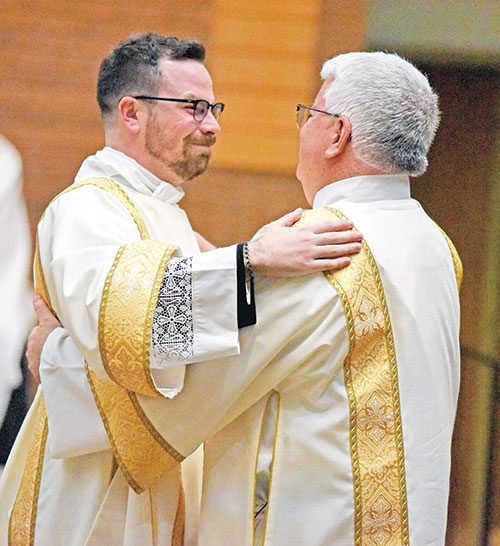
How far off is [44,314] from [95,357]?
482 millimetres

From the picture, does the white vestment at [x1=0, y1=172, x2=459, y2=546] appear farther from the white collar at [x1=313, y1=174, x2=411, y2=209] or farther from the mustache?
the mustache

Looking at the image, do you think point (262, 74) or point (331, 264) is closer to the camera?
point (331, 264)

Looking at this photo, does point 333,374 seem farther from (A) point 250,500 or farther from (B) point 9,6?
(B) point 9,6

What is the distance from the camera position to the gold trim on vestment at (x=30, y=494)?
2307 mm

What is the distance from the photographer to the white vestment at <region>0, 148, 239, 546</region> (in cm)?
188

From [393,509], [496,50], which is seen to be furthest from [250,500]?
[496,50]

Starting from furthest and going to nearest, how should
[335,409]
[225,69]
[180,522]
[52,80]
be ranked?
[225,69] → [52,80] → [180,522] → [335,409]

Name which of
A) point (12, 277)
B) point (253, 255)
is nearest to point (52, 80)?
point (12, 277)

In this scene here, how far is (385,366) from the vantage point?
1.98 m

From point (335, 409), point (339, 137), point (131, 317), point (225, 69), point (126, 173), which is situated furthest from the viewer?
point (225, 69)

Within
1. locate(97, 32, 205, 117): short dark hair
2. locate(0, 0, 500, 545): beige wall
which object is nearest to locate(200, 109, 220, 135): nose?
locate(97, 32, 205, 117): short dark hair

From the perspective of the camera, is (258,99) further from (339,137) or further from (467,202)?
(339,137)

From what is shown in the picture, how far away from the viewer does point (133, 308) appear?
186cm

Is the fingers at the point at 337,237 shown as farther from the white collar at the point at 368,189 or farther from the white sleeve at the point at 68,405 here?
the white sleeve at the point at 68,405
